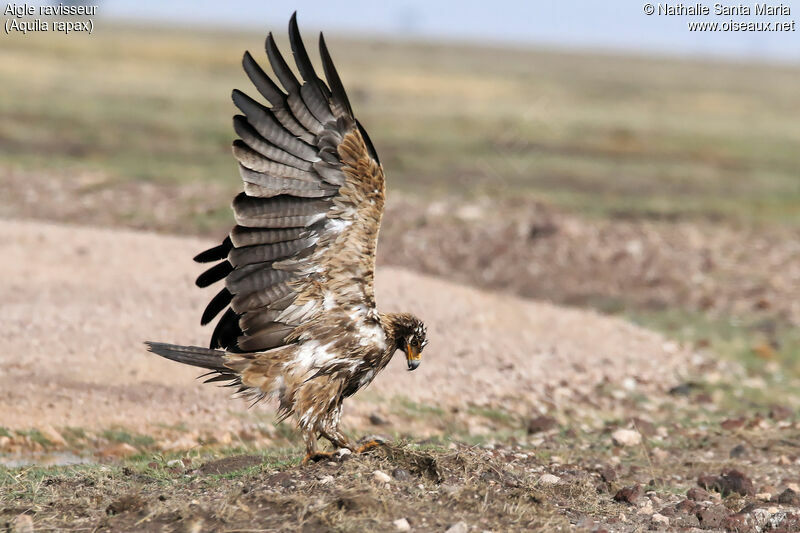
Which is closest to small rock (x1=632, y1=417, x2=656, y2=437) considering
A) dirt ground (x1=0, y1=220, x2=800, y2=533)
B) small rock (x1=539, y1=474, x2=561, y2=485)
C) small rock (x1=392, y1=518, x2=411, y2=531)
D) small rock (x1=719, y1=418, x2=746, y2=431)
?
dirt ground (x1=0, y1=220, x2=800, y2=533)

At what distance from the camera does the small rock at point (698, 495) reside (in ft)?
22.5

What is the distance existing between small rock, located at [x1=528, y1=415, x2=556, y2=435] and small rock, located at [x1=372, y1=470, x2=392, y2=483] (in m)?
3.85

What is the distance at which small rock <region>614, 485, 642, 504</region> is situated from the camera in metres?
6.43

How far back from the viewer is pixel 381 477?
225 inches

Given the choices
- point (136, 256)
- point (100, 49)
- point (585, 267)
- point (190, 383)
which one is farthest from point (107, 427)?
point (100, 49)

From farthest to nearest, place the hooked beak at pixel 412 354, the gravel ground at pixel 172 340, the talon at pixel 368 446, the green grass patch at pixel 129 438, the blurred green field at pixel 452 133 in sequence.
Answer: the blurred green field at pixel 452 133 < the gravel ground at pixel 172 340 < the green grass patch at pixel 129 438 < the hooked beak at pixel 412 354 < the talon at pixel 368 446

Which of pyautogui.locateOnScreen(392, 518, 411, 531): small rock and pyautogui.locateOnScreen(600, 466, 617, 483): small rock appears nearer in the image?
pyautogui.locateOnScreen(392, 518, 411, 531): small rock

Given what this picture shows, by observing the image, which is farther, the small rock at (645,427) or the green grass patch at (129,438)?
the small rock at (645,427)

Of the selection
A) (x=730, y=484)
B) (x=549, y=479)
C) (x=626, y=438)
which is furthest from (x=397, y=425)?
(x=730, y=484)

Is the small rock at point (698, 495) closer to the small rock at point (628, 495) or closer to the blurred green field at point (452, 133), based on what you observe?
the small rock at point (628, 495)

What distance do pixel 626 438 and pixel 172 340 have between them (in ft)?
15.9

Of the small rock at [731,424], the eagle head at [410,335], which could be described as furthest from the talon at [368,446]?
the small rock at [731,424]

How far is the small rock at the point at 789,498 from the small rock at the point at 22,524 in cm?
512

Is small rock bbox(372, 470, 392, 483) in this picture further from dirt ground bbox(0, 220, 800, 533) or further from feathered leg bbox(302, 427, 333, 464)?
feathered leg bbox(302, 427, 333, 464)
